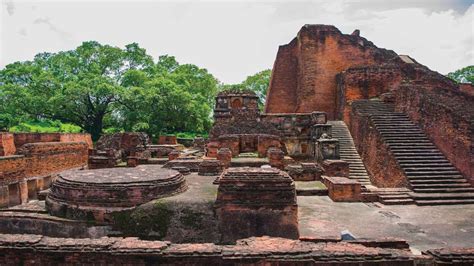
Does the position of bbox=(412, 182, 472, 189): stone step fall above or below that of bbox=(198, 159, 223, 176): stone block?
below

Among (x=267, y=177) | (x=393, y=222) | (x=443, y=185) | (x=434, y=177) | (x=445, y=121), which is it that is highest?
(x=445, y=121)

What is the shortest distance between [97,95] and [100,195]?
1858cm

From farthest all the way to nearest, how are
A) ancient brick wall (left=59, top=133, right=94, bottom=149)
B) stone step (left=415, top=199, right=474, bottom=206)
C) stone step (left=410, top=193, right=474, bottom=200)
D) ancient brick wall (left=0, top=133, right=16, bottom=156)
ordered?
ancient brick wall (left=59, top=133, right=94, bottom=149), ancient brick wall (left=0, top=133, right=16, bottom=156), stone step (left=410, top=193, right=474, bottom=200), stone step (left=415, top=199, right=474, bottom=206)

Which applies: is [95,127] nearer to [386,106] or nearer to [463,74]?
[386,106]

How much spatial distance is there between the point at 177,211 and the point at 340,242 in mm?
2731

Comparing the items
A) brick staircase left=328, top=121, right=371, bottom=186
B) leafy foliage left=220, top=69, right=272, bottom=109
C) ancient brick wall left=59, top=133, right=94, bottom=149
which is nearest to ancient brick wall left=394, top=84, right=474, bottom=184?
brick staircase left=328, top=121, right=371, bottom=186

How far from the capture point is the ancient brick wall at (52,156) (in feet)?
38.2

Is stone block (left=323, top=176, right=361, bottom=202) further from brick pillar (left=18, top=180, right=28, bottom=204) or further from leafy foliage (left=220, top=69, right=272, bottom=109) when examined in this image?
leafy foliage (left=220, top=69, right=272, bottom=109)

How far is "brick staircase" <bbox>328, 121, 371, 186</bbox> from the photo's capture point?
11273 millimetres

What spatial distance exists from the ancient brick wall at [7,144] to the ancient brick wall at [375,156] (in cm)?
1255

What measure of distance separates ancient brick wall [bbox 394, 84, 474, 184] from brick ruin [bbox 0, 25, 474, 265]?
0.14 ft

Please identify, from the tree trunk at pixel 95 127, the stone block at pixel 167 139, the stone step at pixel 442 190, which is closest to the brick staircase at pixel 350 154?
the stone step at pixel 442 190

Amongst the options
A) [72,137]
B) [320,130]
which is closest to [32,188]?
[72,137]

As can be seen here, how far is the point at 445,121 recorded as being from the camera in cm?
1071
